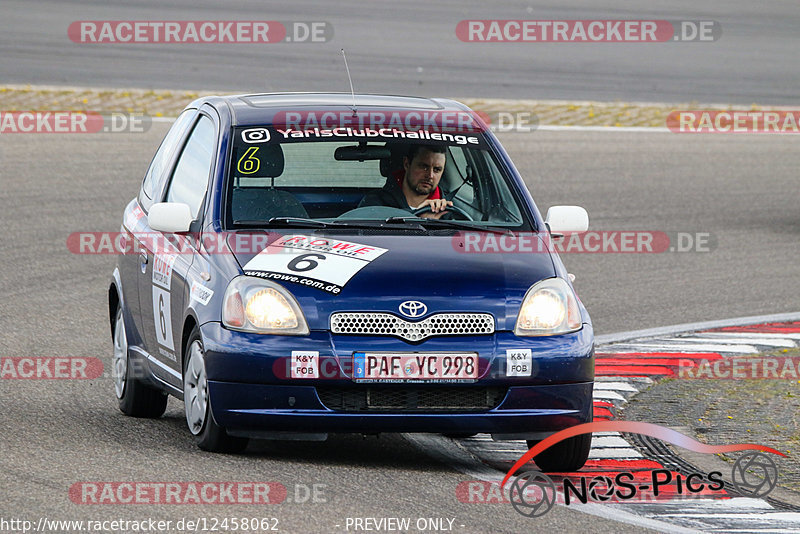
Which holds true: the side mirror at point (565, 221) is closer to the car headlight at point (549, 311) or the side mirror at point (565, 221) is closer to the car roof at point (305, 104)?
the car headlight at point (549, 311)

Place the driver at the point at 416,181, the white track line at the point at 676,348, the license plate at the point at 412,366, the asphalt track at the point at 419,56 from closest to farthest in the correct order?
the license plate at the point at 412,366 < the driver at the point at 416,181 < the white track line at the point at 676,348 < the asphalt track at the point at 419,56

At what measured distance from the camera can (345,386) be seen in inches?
263

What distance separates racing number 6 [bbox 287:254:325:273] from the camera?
693 centimetres

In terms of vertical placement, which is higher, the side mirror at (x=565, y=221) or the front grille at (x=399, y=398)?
the side mirror at (x=565, y=221)

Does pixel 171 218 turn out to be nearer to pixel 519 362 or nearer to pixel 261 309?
pixel 261 309

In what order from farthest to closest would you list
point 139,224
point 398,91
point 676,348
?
point 398,91, point 676,348, point 139,224

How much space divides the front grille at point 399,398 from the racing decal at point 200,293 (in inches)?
28.2

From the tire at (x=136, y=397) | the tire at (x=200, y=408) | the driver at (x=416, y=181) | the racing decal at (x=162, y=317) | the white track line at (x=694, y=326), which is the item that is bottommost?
the white track line at (x=694, y=326)

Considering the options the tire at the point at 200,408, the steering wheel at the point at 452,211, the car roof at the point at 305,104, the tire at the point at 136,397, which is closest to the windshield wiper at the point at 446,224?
the steering wheel at the point at 452,211

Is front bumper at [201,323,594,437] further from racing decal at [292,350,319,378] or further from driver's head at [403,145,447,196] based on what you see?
driver's head at [403,145,447,196]

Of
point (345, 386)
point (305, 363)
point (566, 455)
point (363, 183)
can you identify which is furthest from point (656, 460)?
point (363, 183)

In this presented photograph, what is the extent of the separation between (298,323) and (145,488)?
3.10 ft

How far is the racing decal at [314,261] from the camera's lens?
6836mm

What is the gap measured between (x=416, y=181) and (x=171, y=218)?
133cm
